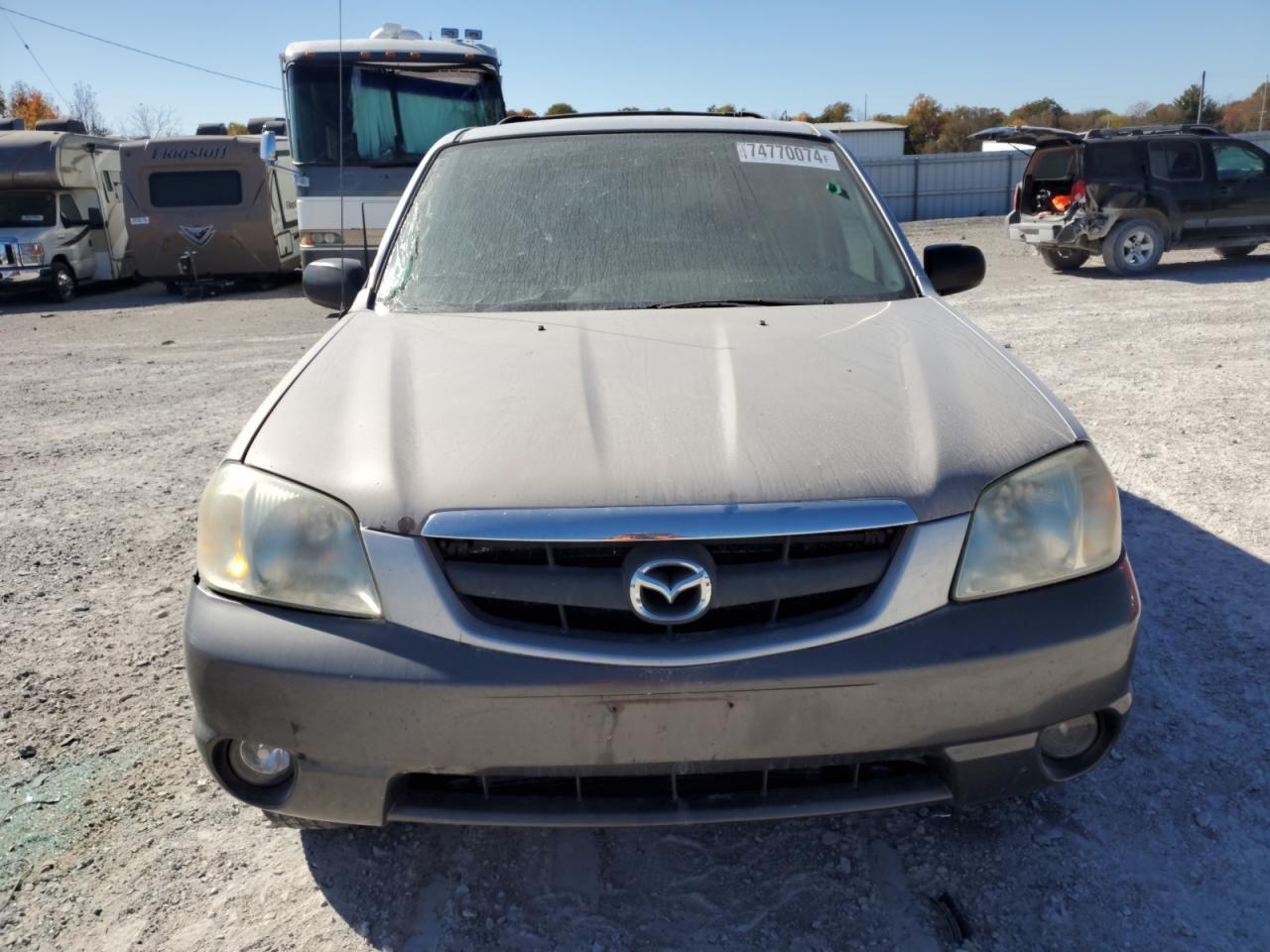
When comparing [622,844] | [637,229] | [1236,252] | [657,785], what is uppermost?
[637,229]

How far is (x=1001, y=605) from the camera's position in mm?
1858

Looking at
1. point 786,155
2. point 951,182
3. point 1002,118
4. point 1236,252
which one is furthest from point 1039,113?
point 786,155

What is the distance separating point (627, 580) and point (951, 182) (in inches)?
1106

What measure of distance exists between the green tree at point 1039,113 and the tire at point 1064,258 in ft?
152

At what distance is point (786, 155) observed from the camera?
132 inches

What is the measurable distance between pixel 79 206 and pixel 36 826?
17597 millimetres

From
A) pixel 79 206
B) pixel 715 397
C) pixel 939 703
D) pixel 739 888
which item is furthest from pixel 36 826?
pixel 79 206

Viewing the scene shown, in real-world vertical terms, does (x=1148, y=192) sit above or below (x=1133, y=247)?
above

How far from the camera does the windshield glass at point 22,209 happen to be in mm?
16438

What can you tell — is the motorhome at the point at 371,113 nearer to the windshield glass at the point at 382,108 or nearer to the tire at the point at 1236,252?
the windshield glass at the point at 382,108

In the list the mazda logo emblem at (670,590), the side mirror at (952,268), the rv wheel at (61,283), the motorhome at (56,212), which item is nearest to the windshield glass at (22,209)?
→ the motorhome at (56,212)

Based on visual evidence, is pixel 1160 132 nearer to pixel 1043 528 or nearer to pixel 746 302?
pixel 746 302

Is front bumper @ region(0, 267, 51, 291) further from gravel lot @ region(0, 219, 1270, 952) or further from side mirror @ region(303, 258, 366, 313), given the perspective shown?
side mirror @ region(303, 258, 366, 313)

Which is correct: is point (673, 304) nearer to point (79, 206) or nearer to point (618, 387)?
point (618, 387)
